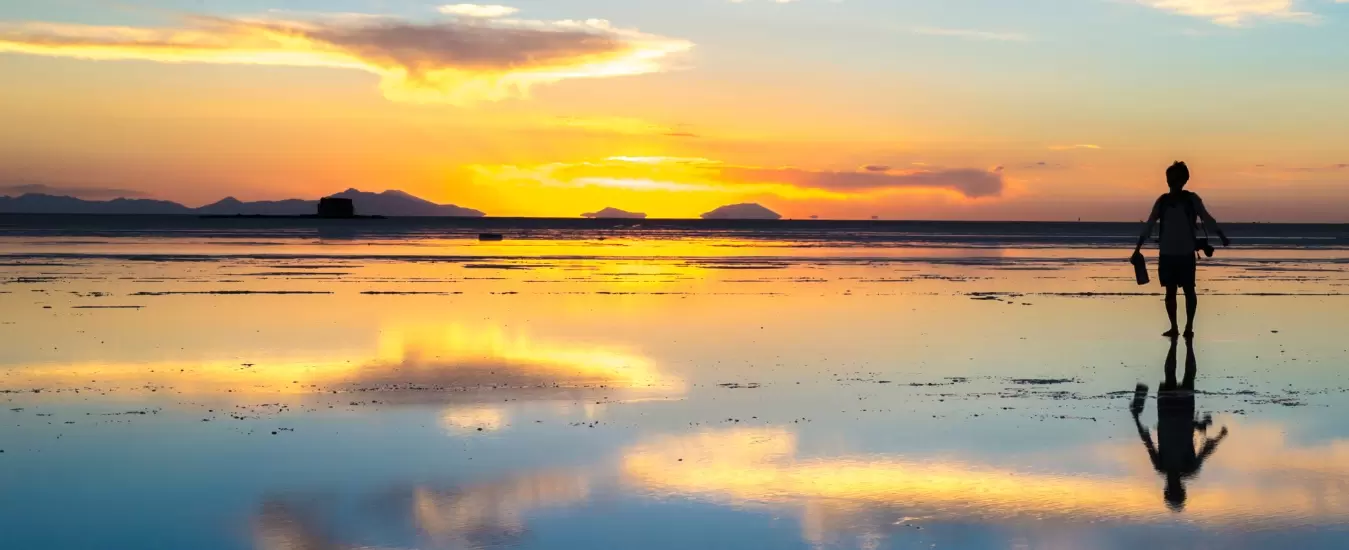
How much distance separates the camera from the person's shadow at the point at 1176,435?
686 centimetres

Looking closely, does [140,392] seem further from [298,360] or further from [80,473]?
[80,473]

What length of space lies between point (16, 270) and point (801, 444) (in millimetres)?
26489

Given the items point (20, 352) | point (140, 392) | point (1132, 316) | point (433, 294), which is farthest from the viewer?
point (433, 294)

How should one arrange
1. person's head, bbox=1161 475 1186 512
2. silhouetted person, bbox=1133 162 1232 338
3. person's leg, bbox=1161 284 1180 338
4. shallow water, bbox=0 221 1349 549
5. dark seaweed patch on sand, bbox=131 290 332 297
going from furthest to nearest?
dark seaweed patch on sand, bbox=131 290 332 297 < silhouetted person, bbox=1133 162 1232 338 < person's leg, bbox=1161 284 1180 338 < person's head, bbox=1161 475 1186 512 < shallow water, bbox=0 221 1349 549

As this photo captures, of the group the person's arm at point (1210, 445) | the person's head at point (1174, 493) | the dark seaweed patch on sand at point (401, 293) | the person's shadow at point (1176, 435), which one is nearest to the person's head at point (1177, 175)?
the person's shadow at point (1176, 435)

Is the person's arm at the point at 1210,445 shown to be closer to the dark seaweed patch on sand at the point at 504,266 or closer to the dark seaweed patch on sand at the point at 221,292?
the dark seaweed patch on sand at the point at 221,292

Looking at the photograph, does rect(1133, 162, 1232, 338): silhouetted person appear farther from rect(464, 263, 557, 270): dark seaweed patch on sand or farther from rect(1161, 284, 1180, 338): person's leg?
rect(464, 263, 557, 270): dark seaweed patch on sand

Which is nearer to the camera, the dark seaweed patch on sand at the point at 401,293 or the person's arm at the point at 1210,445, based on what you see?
the person's arm at the point at 1210,445

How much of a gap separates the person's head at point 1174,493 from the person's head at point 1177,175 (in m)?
8.85

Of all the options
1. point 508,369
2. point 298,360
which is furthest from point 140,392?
point 508,369

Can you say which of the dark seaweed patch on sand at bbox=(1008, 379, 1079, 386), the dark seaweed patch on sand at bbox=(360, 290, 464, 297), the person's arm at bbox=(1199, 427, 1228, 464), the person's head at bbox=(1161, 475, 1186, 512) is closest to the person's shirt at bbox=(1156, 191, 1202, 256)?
the dark seaweed patch on sand at bbox=(1008, 379, 1079, 386)

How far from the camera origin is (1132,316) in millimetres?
17578

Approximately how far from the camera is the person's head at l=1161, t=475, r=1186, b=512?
245 inches

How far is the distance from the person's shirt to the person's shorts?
53 millimetres
